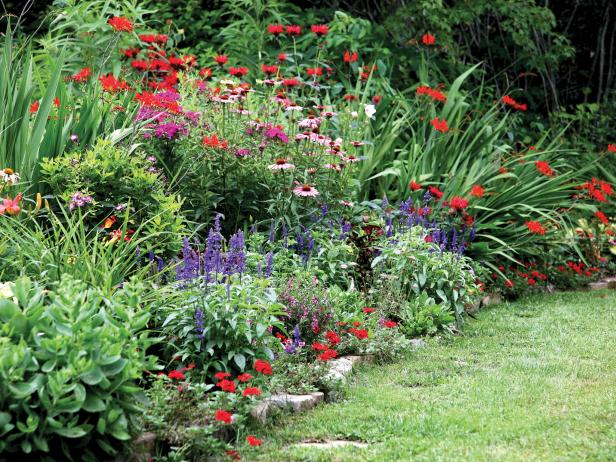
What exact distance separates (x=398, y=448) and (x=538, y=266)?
13.3 ft

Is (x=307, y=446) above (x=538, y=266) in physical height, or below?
above

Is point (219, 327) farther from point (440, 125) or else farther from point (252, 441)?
point (440, 125)

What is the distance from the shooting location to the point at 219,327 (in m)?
3.54

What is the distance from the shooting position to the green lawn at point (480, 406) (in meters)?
3.14

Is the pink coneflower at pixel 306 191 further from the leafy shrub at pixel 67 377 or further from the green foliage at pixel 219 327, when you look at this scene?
the leafy shrub at pixel 67 377

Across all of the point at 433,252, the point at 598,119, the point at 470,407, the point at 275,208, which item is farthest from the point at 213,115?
the point at 598,119

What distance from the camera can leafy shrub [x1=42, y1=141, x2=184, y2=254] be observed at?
4.31 m

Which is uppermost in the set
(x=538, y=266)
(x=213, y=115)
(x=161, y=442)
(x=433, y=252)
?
(x=213, y=115)

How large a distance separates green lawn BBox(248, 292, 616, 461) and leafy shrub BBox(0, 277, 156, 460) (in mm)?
609

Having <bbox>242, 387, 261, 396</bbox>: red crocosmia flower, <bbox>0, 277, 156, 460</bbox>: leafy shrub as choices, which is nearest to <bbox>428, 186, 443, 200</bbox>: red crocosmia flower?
<bbox>242, 387, 261, 396</bbox>: red crocosmia flower

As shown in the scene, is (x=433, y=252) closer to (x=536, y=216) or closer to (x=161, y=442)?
(x=536, y=216)

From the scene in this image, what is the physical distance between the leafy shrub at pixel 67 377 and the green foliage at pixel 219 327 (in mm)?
584

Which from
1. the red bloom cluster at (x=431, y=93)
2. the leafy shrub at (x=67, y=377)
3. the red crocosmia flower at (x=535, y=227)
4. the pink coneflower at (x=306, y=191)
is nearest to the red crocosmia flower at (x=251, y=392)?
the leafy shrub at (x=67, y=377)

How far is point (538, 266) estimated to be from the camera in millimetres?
6859
